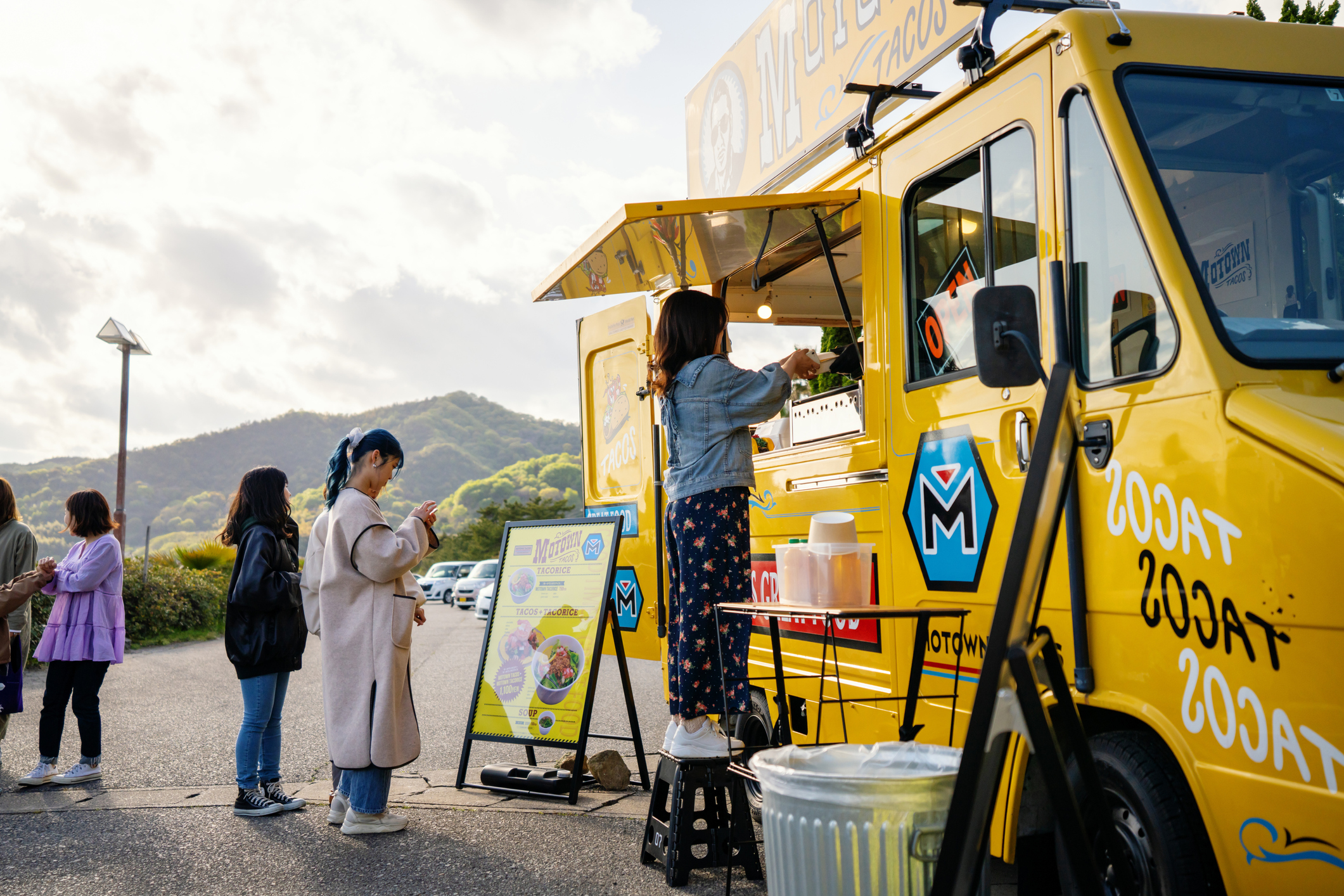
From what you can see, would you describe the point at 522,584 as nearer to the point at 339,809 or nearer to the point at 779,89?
the point at 339,809

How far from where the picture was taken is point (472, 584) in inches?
1209

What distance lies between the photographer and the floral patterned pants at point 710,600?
147 inches

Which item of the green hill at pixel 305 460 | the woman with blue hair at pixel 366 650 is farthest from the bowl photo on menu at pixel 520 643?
the green hill at pixel 305 460

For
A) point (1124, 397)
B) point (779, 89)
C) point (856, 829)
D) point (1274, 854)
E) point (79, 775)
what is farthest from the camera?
point (79, 775)

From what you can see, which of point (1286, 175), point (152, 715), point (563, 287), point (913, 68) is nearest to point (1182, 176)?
point (1286, 175)

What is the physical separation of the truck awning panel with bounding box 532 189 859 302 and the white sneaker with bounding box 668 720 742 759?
200 cm

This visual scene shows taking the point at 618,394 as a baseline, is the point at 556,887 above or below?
below

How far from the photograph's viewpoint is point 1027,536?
194cm

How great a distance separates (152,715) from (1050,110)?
865cm

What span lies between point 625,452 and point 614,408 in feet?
1.00

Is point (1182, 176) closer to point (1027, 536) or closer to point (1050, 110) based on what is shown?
point (1050, 110)

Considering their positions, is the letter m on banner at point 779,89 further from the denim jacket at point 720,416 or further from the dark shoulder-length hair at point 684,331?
the denim jacket at point 720,416

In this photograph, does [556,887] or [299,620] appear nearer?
[556,887]

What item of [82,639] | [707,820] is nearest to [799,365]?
[707,820]
